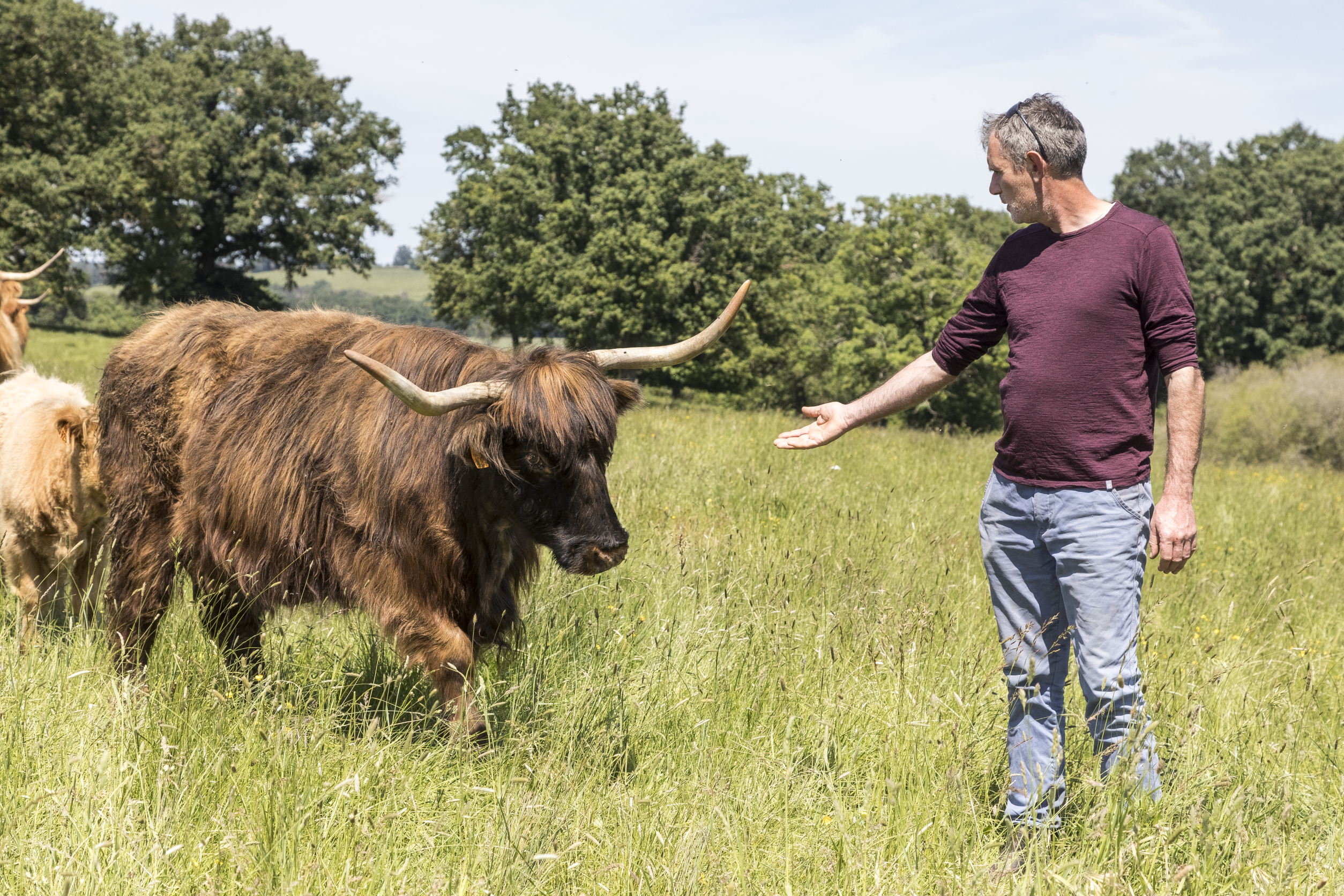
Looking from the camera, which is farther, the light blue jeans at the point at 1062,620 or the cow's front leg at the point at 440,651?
the cow's front leg at the point at 440,651

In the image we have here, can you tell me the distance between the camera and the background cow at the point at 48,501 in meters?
5.32

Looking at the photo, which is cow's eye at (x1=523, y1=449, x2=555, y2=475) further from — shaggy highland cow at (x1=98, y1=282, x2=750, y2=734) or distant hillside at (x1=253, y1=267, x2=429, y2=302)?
distant hillside at (x1=253, y1=267, x2=429, y2=302)

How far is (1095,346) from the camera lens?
312 centimetres

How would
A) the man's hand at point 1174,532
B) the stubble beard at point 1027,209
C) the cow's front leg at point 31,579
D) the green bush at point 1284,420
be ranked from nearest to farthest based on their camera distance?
the man's hand at point 1174,532, the stubble beard at point 1027,209, the cow's front leg at point 31,579, the green bush at point 1284,420

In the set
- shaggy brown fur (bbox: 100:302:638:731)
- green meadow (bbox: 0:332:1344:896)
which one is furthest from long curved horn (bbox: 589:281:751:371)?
green meadow (bbox: 0:332:1344:896)

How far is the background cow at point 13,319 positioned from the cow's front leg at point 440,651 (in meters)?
6.81

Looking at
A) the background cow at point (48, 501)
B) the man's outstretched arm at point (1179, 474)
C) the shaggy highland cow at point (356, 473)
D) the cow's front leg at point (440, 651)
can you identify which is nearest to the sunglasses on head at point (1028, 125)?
the man's outstretched arm at point (1179, 474)

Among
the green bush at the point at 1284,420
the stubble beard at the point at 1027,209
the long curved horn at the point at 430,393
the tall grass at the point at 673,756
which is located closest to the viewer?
the tall grass at the point at 673,756

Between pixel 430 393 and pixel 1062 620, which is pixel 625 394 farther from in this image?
pixel 1062 620

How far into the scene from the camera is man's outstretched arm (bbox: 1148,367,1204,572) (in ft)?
9.61

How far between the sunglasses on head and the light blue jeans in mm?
1083

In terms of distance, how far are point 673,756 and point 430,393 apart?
65.1 inches

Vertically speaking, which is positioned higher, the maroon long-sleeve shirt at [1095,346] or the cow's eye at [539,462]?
the maroon long-sleeve shirt at [1095,346]

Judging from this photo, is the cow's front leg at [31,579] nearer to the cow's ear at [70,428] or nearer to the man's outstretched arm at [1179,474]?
the cow's ear at [70,428]
